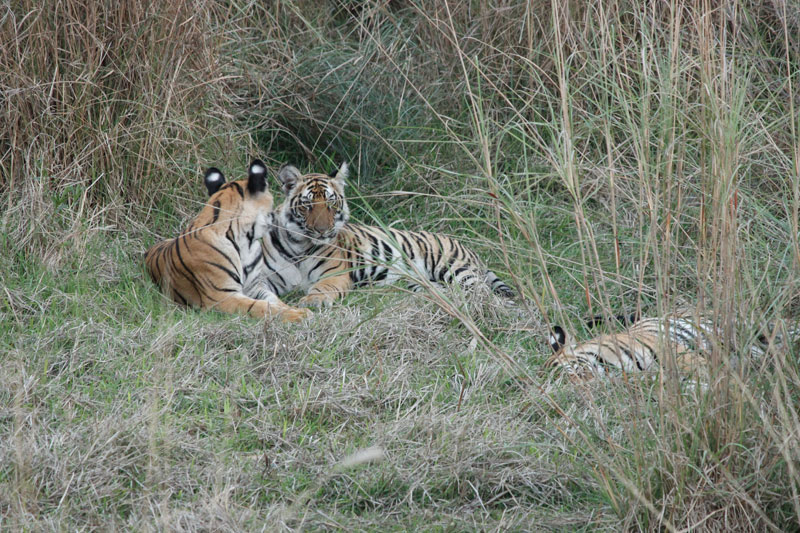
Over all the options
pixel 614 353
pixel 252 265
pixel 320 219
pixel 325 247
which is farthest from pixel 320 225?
pixel 614 353

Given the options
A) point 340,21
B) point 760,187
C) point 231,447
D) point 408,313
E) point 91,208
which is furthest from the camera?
point 340,21

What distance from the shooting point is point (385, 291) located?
15.2ft

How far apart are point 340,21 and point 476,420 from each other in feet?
15.2

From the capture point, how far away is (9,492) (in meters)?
2.64

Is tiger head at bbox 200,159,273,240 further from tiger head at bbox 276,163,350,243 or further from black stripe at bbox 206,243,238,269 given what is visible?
tiger head at bbox 276,163,350,243

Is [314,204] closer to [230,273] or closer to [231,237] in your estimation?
[231,237]

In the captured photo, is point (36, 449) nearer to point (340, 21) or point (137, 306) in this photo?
point (137, 306)

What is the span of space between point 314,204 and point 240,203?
440mm

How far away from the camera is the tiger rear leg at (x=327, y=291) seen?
4.75 metres

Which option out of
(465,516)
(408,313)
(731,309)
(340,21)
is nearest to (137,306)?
(408,313)

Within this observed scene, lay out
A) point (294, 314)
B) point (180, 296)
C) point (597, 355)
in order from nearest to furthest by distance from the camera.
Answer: point (597, 355) → point (294, 314) → point (180, 296)

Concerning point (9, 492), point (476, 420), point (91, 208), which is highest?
point (91, 208)

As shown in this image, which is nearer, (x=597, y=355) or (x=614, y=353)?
(x=597, y=355)

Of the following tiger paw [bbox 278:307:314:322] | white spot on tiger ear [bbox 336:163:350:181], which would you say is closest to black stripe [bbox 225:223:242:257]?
tiger paw [bbox 278:307:314:322]
